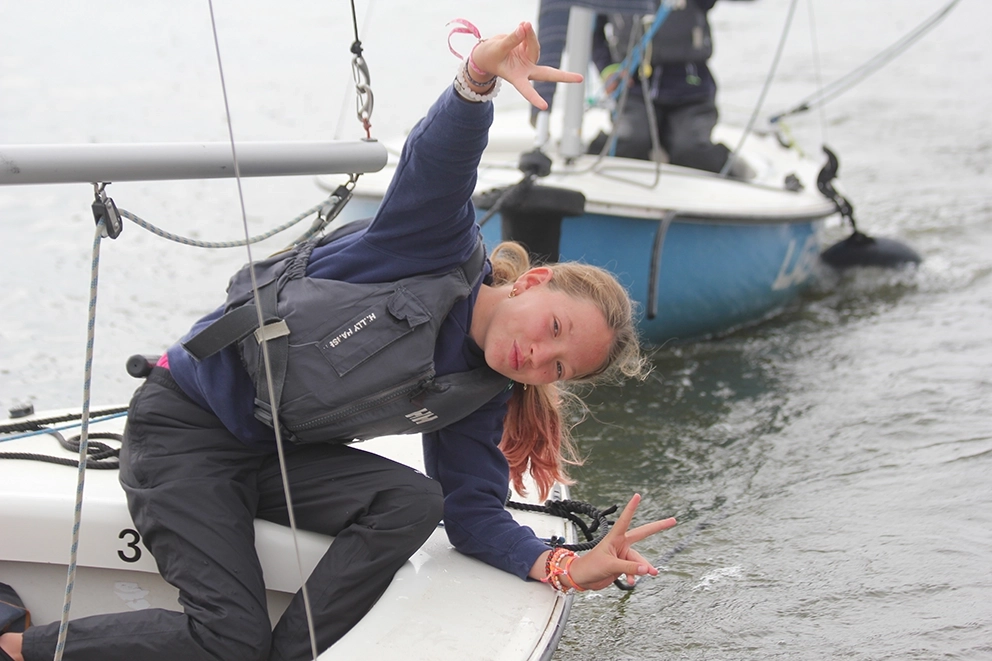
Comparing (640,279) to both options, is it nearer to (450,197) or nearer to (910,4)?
(450,197)

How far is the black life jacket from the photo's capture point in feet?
5.07

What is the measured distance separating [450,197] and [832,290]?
337cm

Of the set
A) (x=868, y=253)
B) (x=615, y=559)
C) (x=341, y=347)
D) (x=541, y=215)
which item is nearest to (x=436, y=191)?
(x=341, y=347)

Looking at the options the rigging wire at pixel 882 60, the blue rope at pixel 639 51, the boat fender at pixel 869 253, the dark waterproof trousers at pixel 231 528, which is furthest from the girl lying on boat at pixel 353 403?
the rigging wire at pixel 882 60

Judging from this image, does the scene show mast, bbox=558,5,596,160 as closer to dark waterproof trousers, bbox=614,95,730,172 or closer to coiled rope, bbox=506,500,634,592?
dark waterproof trousers, bbox=614,95,730,172

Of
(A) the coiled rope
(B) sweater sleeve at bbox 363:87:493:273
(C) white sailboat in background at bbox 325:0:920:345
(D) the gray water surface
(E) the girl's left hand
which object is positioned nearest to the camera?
(E) the girl's left hand

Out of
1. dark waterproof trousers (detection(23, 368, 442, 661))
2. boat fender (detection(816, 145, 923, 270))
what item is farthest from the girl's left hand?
boat fender (detection(816, 145, 923, 270))

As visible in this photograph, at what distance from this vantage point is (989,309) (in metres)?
4.09

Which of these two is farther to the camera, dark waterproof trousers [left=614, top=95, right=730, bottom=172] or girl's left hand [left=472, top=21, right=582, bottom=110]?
dark waterproof trousers [left=614, top=95, right=730, bottom=172]

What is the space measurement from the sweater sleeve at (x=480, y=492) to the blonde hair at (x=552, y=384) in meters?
0.07

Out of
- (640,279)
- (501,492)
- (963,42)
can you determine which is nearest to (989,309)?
(640,279)

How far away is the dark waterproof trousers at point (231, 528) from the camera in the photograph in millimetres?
1520

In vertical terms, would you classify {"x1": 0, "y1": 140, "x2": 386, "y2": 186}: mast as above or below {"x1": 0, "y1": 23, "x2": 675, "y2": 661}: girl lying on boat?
above

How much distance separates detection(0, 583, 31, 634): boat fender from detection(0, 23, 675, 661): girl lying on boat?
0.13 metres
